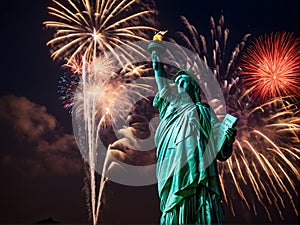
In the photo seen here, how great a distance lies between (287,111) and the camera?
15.0 m

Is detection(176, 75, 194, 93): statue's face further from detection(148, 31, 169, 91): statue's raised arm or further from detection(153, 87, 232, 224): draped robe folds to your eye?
detection(148, 31, 169, 91): statue's raised arm

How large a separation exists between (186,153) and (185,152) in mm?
30

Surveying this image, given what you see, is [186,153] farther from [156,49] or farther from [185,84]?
[156,49]

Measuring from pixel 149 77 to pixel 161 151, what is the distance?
525 cm

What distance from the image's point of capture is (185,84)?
11.0 m

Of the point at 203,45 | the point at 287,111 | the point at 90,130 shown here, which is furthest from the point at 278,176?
the point at 90,130

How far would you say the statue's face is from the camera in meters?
11.0

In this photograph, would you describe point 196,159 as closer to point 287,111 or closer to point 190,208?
point 190,208

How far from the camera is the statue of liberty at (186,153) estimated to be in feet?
32.2

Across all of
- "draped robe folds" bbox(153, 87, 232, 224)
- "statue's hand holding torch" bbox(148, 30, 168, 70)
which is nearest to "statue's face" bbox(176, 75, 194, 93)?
"draped robe folds" bbox(153, 87, 232, 224)

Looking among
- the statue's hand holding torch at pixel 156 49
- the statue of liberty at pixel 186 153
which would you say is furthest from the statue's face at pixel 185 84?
the statue's hand holding torch at pixel 156 49

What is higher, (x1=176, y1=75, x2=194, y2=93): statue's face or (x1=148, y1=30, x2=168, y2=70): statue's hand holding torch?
(x1=148, y1=30, x2=168, y2=70): statue's hand holding torch

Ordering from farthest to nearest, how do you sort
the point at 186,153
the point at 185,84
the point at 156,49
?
1. the point at 156,49
2. the point at 185,84
3. the point at 186,153

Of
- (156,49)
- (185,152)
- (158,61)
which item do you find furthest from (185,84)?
(185,152)
